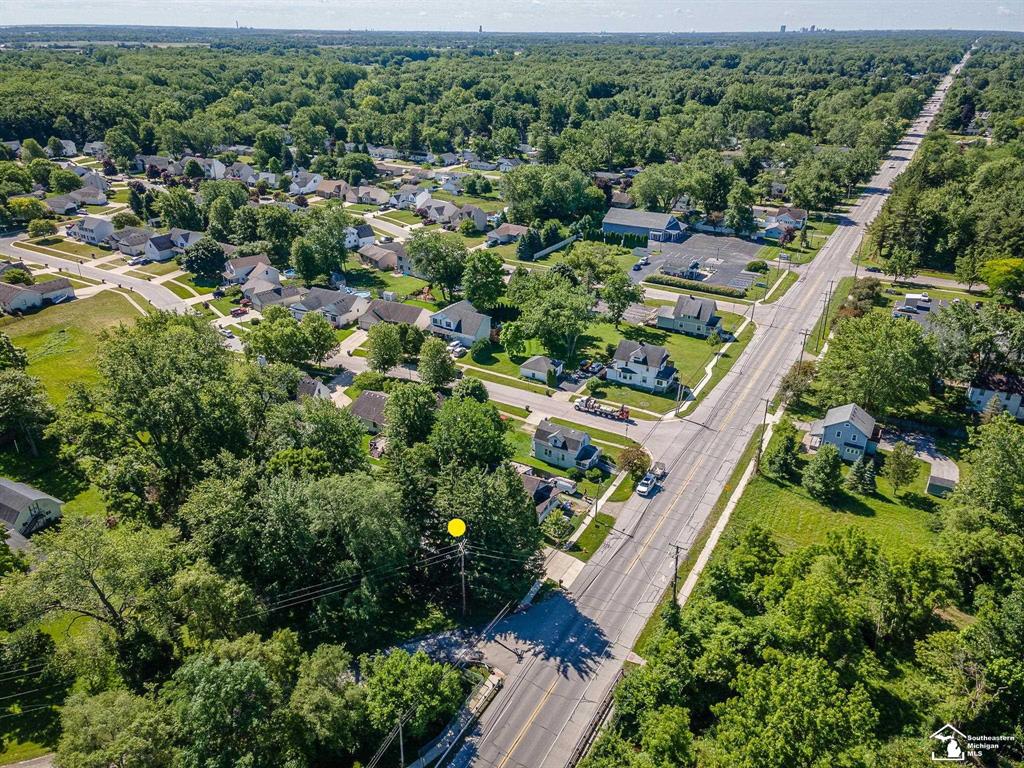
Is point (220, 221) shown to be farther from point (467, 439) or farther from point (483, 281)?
point (467, 439)

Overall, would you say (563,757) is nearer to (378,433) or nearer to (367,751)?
(367,751)

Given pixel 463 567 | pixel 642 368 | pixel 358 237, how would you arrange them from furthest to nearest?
pixel 358 237
pixel 642 368
pixel 463 567

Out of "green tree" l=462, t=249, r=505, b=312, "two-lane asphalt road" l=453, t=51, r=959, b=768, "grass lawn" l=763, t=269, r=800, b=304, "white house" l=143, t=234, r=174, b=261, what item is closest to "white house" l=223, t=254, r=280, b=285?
"white house" l=143, t=234, r=174, b=261

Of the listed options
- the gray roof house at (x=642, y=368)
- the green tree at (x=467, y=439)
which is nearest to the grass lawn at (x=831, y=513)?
the gray roof house at (x=642, y=368)

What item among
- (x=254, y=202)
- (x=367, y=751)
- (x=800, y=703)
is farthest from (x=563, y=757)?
(x=254, y=202)

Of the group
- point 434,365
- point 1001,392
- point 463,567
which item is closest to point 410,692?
point 463,567

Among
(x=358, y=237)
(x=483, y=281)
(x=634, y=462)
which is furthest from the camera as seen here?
(x=358, y=237)
